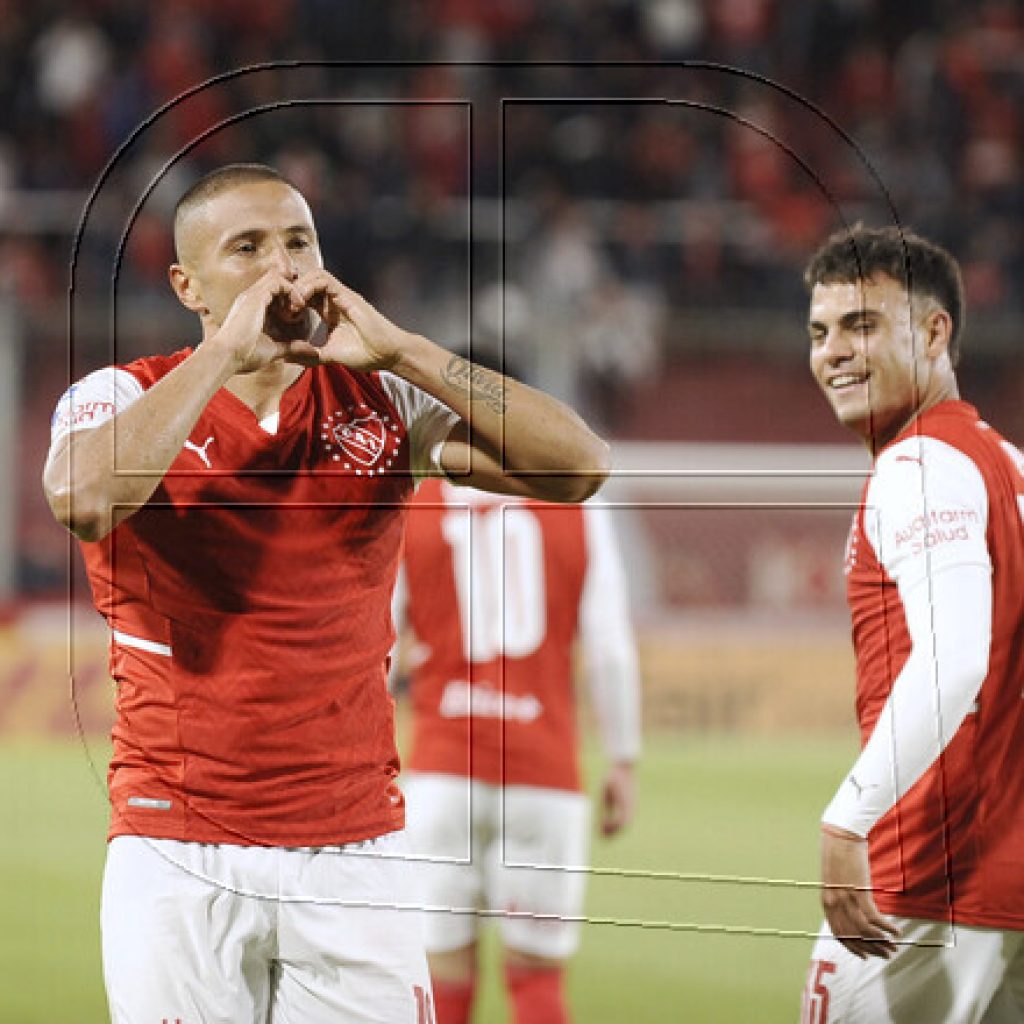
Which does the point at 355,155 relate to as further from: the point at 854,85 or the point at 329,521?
the point at 329,521

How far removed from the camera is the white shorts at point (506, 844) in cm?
450

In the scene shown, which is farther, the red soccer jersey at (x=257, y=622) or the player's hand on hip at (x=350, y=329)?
the red soccer jersey at (x=257, y=622)

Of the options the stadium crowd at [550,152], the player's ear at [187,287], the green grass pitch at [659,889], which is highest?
the stadium crowd at [550,152]

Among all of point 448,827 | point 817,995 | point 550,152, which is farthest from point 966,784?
point 550,152

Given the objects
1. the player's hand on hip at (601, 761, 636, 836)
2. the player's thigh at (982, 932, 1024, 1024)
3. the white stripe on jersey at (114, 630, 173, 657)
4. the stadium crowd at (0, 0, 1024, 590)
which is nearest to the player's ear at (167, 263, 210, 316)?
the white stripe on jersey at (114, 630, 173, 657)

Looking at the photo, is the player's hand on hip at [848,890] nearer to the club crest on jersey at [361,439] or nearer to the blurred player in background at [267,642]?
the blurred player in background at [267,642]

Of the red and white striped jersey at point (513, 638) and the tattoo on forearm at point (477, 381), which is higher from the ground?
the tattoo on forearm at point (477, 381)

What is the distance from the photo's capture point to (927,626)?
2.75m

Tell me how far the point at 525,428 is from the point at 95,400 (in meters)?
0.63

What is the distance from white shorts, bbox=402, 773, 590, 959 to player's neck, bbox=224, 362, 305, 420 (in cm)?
160

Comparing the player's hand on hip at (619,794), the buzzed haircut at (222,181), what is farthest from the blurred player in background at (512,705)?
the buzzed haircut at (222,181)

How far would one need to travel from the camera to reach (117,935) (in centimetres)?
273

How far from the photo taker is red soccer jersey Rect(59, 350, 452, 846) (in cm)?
279

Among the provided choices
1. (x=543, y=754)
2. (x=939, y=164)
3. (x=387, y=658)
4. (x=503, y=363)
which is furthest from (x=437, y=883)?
(x=939, y=164)
